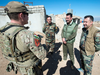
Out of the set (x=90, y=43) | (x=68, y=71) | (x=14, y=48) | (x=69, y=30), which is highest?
(x=69, y=30)

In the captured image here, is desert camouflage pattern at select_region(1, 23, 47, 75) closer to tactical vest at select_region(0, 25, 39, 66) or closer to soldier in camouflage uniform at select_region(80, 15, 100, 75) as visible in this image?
tactical vest at select_region(0, 25, 39, 66)

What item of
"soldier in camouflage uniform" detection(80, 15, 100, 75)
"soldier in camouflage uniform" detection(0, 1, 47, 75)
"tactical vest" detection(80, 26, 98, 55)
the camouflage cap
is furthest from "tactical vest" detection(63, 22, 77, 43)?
the camouflage cap

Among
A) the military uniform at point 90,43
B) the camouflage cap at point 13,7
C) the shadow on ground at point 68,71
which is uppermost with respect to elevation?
the camouflage cap at point 13,7

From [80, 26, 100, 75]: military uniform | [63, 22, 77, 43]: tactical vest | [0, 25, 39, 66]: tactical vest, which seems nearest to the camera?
[0, 25, 39, 66]: tactical vest

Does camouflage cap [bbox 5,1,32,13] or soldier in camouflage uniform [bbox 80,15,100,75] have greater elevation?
camouflage cap [bbox 5,1,32,13]

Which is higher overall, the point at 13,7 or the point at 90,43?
the point at 13,7

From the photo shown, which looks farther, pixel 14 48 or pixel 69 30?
pixel 69 30

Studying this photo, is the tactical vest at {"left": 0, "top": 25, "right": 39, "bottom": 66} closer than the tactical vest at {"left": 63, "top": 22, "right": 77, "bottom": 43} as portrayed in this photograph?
Yes

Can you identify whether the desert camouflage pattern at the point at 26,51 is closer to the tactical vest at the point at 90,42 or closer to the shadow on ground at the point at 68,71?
the tactical vest at the point at 90,42

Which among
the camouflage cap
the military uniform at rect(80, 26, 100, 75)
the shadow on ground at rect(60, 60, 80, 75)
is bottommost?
the shadow on ground at rect(60, 60, 80, 75)

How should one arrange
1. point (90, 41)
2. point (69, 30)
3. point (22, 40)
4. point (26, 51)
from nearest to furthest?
point (22, 40), point (26, 51), point (90, 41), point (69, 30)

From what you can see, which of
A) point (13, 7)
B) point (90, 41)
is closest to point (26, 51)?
point (13, 7)

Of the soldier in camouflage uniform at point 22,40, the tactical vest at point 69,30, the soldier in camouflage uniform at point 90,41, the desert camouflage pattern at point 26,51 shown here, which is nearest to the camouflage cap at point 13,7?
the soldier in camouflage uniform at point 22,40

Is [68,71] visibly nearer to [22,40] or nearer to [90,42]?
[90,42]
